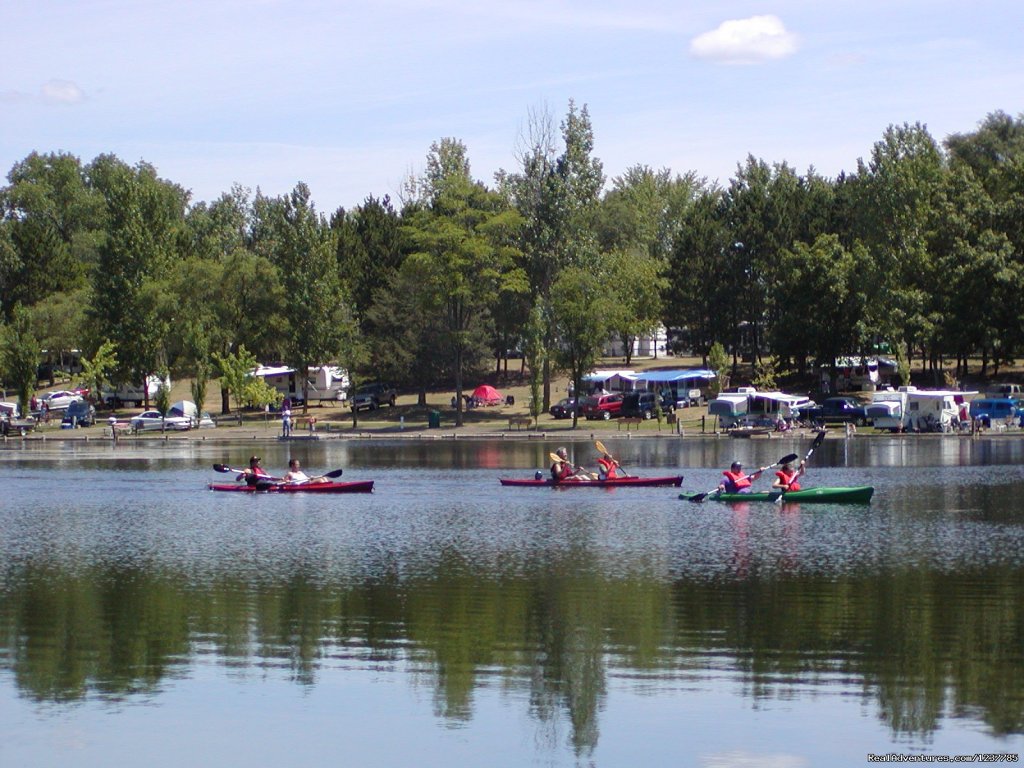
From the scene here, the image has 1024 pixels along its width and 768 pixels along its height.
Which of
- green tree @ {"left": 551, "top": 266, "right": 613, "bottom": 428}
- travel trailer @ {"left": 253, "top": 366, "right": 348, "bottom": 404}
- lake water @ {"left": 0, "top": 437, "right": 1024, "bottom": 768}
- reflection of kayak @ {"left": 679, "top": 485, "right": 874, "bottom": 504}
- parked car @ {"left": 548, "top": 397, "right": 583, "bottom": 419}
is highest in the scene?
green tree @ {"left": 551, "top": 266, "right": 613, "bottom": 428}

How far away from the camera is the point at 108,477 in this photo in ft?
223

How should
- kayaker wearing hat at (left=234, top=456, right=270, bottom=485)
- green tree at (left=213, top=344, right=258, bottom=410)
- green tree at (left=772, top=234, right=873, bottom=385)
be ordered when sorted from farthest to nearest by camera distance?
green tree at (left=213, top=344, right=258, bottom=410) → green tree at (left=772, top=234, right=873, bottom=385) → kayaker wearing hat at (left=234, top=456, right=270, bottom=485)

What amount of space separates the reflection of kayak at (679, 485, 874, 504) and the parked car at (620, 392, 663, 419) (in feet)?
149

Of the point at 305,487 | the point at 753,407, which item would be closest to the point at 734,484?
the point at 305,487

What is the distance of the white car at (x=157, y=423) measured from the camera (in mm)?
102375

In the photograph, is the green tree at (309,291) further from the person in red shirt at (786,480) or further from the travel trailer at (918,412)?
the person in red shirt at (786,480)

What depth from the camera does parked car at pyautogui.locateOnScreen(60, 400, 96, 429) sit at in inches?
4173

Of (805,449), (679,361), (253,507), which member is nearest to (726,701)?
(253,507)

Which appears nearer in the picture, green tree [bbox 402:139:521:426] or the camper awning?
green tree [bbox 402:139:521:426]

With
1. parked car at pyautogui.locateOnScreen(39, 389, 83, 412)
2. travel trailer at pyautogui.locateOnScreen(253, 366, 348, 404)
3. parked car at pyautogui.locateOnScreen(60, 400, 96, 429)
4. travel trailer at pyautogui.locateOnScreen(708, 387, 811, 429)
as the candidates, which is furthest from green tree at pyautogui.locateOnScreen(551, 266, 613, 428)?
parked car at pyautogui.locateOnScreen(39, 389, 83, 412)

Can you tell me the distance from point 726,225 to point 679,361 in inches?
677

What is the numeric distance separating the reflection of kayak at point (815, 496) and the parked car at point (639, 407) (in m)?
45.3

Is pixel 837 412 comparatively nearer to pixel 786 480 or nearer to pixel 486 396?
pixel 486 396

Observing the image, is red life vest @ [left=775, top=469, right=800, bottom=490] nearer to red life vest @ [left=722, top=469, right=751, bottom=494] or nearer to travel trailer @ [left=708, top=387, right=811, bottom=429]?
red life vest @ [left=722, top=469, right=751, bottom=494]
